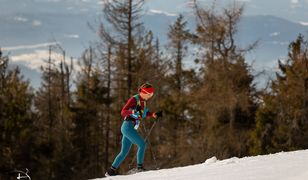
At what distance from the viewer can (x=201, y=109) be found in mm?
33156

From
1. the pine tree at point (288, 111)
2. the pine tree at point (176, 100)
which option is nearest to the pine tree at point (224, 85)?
the pine tree at point (288, 111)

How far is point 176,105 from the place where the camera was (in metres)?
38.5

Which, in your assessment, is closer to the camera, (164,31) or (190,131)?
(190,131)

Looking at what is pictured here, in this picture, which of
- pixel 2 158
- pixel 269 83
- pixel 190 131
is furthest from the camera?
pixel 190 131

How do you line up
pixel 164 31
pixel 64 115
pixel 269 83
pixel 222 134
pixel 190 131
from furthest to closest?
pixel 164 31 < pixel 64 115 < pixel 190 131 < pixel 269 83 < pixel 222 134

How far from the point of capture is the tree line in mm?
29703

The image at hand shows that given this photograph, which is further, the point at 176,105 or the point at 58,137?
the point at 176,105

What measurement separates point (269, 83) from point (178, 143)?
272 inches

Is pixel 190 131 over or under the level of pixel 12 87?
under

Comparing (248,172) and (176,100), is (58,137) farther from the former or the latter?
(248,172)

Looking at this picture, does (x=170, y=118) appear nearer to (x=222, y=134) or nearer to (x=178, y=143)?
(x=178, y=143)

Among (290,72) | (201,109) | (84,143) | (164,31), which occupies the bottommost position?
(84,143)

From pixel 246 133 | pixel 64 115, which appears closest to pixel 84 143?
pixel 64 115

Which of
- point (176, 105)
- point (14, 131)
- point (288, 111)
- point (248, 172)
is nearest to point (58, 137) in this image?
point (14, 131)
